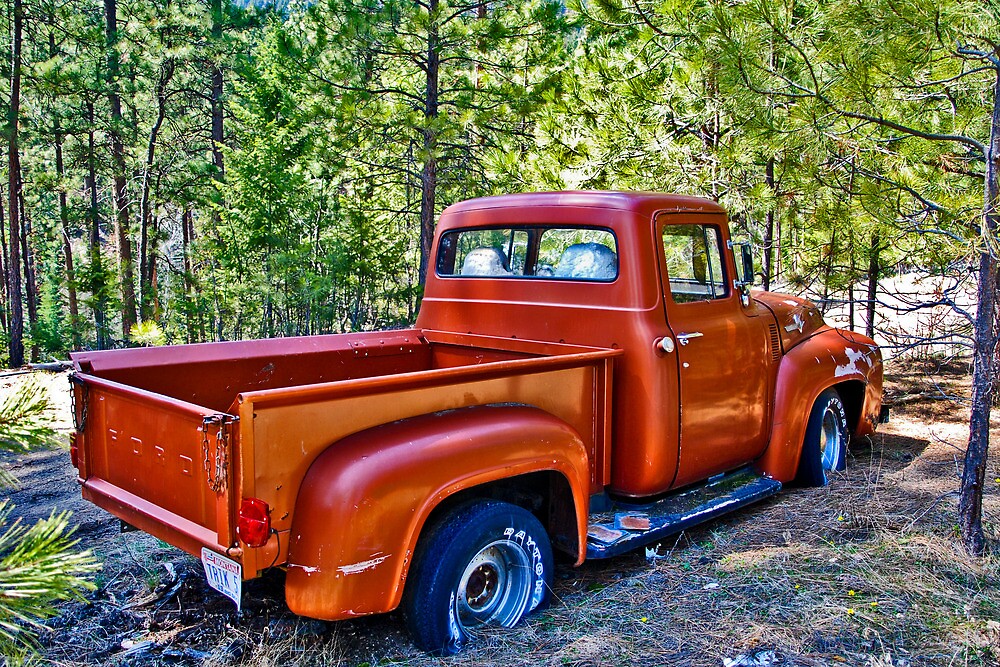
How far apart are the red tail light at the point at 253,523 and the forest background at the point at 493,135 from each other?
11.5 feet

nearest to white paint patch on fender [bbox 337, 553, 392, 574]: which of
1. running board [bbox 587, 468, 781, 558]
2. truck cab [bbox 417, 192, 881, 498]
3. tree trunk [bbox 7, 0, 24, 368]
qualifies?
running board [bbox 587, 468, 781, 558]

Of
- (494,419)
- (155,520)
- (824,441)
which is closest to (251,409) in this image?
(155,520)

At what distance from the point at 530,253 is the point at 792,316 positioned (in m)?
2.03

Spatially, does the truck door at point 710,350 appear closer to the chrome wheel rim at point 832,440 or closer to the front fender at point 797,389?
the front fender at point 797,389

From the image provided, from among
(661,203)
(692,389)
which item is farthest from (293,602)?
(661,203)

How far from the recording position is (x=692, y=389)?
438 centimetres

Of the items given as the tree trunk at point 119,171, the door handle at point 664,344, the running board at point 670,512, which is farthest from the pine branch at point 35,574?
the tree trunk at point 119,171

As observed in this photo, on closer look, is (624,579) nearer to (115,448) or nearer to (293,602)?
(293,602)

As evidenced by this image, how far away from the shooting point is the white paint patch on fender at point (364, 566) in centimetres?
291

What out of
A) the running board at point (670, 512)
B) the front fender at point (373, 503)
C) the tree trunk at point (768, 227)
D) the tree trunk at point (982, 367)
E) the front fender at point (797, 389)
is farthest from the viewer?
the tree trunk at point (768, 227)

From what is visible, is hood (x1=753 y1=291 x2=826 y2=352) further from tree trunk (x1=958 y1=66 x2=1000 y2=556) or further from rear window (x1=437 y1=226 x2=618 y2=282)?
rear window (x1=437 y1=226 x2=618 y2=282)

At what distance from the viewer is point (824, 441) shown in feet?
18.8

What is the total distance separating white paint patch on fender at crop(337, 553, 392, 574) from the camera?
291cm

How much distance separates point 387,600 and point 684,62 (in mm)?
6050
